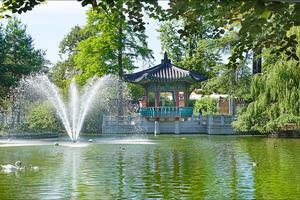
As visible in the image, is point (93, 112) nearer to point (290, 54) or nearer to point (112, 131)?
point (112, 131)

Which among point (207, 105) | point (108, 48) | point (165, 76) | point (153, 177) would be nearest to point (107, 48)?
point (108, 48)

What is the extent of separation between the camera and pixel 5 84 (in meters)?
33.6

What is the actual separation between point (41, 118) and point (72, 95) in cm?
253

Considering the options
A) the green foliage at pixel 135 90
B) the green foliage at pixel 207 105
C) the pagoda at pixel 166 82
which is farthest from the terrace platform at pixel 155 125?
the green foliage at pixel 135 90

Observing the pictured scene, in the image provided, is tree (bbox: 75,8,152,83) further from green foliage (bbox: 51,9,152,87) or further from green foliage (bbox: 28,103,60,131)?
green foliage (bbox: 28,103,60,131)

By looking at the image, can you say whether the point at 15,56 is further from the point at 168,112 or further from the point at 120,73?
the point at 168,112

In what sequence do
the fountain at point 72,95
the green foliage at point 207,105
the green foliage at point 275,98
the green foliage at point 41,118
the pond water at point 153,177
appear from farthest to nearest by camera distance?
the green foliage at point 207,105
the fountain at point 72,95
the green foliage at point 41,118
the green foliage at point 275,98
the pond water at point 153,177

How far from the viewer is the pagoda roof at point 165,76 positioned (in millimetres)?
32875

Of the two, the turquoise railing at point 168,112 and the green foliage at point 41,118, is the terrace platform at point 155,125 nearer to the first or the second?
the turquoise railing at point 168,112

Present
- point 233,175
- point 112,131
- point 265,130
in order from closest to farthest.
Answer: point 233,175 < point 265,130 < point 112,131

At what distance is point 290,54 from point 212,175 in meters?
7.08

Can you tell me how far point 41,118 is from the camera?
29.2m

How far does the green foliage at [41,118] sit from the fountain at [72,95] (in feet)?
1.51

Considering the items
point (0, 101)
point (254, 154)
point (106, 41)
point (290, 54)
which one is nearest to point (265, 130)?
point (254, 154)
